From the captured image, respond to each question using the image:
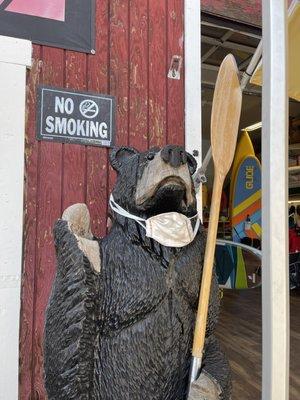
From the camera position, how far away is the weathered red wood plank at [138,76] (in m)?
1.71

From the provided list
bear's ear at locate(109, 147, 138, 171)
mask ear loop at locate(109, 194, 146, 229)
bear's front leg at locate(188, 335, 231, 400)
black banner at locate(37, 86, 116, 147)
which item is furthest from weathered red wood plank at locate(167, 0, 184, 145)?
bear's front leg at locate(188, 335, 231, 400)

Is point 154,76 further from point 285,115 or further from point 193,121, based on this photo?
point 285,115

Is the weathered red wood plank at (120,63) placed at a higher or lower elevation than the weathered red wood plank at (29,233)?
higher

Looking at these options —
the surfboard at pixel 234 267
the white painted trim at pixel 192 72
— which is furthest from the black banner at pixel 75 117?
the surfboard at pixel 234 267

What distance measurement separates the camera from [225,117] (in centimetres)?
87

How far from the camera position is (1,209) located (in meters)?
1.48

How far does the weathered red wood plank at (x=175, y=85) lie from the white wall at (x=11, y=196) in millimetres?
631

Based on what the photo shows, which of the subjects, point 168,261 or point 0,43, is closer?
point 168,261

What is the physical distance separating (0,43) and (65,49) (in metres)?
0.26

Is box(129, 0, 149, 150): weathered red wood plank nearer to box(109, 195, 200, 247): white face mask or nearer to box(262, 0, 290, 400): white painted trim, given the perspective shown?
box(109, 195, 200, 247): white face mask

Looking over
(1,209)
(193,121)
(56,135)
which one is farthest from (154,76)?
(1,209)

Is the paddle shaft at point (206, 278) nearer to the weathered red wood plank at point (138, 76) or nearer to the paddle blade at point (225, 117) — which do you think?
the paddle blade at point (225, 117)

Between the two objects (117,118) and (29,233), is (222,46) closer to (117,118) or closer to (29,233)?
(117,118)

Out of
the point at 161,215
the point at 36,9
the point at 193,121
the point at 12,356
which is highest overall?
the point at 36,9
